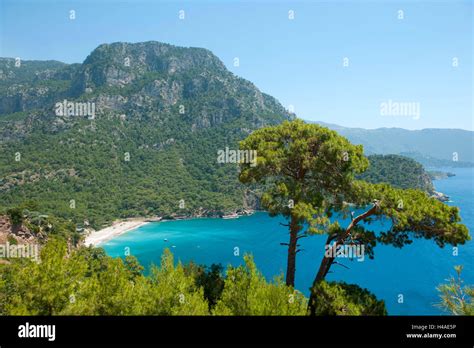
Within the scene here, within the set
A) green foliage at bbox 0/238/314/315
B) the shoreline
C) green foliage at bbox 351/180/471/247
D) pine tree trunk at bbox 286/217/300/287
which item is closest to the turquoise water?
the shoreline

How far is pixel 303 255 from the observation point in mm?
57812

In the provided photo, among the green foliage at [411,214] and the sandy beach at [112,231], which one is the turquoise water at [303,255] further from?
the green foliage at [411,214]

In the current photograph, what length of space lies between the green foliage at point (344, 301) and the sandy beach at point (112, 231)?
64.2 meters

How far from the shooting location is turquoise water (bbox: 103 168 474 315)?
42.4m

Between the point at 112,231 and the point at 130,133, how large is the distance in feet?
212

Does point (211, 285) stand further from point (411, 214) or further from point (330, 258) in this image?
point (411, 214)

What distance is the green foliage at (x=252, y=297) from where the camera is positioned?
7168mm

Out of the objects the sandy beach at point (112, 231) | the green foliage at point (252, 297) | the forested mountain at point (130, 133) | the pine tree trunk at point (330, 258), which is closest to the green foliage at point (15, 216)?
the sandy beach at point (112, 231)

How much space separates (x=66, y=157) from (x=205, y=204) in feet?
158

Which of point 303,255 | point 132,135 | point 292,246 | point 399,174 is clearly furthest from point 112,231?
point 399,174

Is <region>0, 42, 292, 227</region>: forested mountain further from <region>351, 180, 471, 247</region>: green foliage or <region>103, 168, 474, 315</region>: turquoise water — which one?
<region>351, 180, 471, 247</region>: green foliage

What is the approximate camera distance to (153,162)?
12294cm

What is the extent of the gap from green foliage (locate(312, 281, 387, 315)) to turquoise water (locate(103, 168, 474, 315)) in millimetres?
30371
